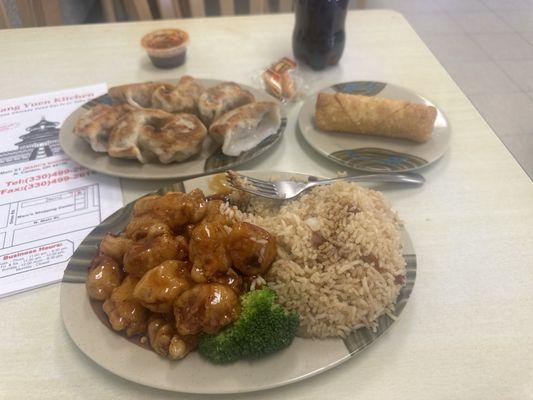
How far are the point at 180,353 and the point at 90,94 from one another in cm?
138

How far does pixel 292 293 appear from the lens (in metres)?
0.96

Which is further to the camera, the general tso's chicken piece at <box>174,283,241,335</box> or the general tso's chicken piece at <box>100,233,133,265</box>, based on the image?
the general tso's chicken piece at <box>100,233,133,265</box>

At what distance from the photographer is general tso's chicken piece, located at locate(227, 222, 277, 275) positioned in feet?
3.19

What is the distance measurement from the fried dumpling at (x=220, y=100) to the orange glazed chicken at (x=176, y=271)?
531 mm

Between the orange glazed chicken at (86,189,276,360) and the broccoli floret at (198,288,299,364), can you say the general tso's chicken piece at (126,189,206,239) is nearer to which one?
the orange glazed chicken at (86,189,276,360)

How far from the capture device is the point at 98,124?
1439 mm

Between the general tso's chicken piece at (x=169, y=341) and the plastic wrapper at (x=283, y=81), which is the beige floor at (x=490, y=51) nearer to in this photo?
the plastic wrapper at (x=283, y=81)

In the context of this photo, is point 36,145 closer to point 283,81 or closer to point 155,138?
point 155,138

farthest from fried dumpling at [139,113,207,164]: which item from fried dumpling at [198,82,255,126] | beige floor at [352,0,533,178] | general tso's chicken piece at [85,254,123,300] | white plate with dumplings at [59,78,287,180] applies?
beige floor at [352,0,533,178]

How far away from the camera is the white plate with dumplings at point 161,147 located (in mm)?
1361

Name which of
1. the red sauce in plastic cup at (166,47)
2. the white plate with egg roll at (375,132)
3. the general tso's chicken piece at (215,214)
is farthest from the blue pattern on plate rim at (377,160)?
the red sauce in plastic cup at (166,47)

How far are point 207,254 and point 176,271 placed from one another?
81 mm

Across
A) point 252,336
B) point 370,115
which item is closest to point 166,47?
point 370,115

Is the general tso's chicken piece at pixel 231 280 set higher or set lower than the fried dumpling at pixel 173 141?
lower
